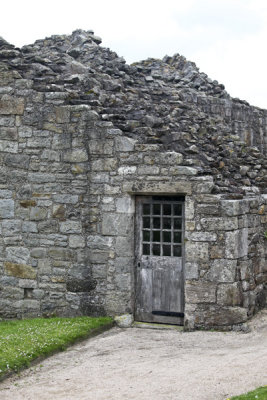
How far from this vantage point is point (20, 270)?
10.9 meters

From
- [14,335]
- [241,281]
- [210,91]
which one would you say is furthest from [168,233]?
[210,91]

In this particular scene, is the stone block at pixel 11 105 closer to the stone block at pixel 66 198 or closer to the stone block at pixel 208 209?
the stone block at pixel 66 198

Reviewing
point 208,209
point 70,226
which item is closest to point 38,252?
point 70,226

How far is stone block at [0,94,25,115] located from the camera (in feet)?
35.6

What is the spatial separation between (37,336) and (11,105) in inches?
175

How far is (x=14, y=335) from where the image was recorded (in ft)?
30.2

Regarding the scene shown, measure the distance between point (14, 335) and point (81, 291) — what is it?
→ 1.71m

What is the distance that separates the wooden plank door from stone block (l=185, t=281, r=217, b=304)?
333 mm

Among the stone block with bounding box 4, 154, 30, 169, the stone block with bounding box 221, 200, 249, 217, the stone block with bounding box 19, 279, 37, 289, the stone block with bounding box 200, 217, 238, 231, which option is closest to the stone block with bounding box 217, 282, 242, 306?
the stone block with bounding box 200, 217, 238, 231

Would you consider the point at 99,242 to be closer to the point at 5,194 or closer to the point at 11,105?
the point at 5,194

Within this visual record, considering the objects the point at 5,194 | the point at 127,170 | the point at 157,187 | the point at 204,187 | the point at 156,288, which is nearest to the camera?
the point at 204,187

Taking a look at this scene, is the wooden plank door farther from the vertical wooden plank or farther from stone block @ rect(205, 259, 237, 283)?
stone block @ rect(205, 259, 237, 283)

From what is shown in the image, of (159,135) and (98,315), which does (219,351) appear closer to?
(98,315)

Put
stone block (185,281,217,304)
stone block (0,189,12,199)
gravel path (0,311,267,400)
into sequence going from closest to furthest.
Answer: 1. gravel path (0,311,267,400)
2. stone block (185,281,217,304)
3. stone block (0,189,12,199)
